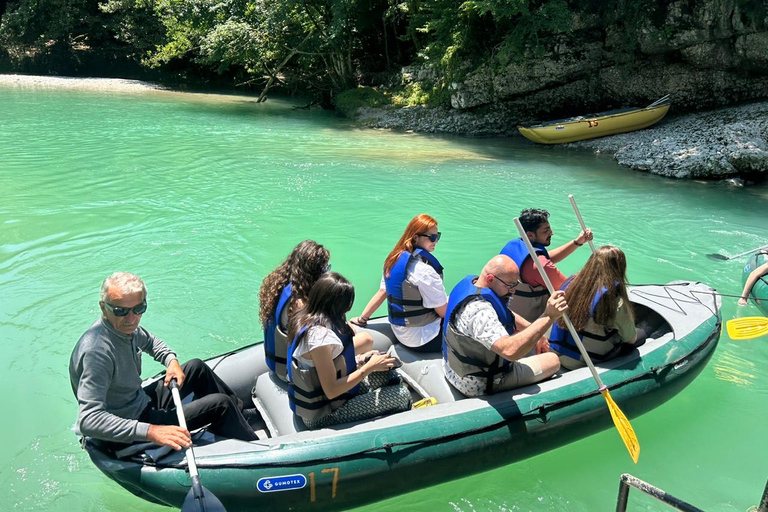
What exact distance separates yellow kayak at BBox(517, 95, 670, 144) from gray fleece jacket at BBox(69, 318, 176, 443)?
1356 centimetres

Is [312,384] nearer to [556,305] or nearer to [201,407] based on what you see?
[201,407]

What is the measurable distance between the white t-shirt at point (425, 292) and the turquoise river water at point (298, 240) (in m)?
1.03

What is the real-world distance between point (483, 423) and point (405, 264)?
123cm

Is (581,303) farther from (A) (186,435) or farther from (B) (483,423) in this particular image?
(A) (186,435)

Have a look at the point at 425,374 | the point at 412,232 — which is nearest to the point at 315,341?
the point at 425,374

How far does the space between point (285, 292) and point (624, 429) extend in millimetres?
2279

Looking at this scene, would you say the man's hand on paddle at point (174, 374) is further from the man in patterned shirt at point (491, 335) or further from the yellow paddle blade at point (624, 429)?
the yellow paddle blade at point (624, 429)

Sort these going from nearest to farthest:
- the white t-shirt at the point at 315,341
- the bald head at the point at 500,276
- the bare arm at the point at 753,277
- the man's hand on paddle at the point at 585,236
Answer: the white t-shirt at the point at 315,341 < the bald head at the point at 500,276 < the man's hand on paddle at the point at 585,236 < the bare arm at the point at 753,277

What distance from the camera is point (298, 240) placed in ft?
27.5

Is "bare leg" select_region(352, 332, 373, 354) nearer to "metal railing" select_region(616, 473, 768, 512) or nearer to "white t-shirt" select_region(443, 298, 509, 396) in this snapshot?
"white t-shirt" select_region(443, 298, 509, 396)

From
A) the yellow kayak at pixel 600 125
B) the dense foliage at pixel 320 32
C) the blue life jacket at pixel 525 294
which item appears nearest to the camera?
the blue life jacket at pixel 525 294

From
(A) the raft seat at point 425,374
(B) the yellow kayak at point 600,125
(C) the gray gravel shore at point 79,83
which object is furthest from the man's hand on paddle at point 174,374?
(C) the gray gravel shore at point 79,83

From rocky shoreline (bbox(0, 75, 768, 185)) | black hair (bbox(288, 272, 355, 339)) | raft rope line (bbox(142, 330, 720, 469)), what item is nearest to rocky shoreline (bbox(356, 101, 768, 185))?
rocky shoreline (bbox(0, 75, 768, 185))

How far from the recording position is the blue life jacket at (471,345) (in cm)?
348
